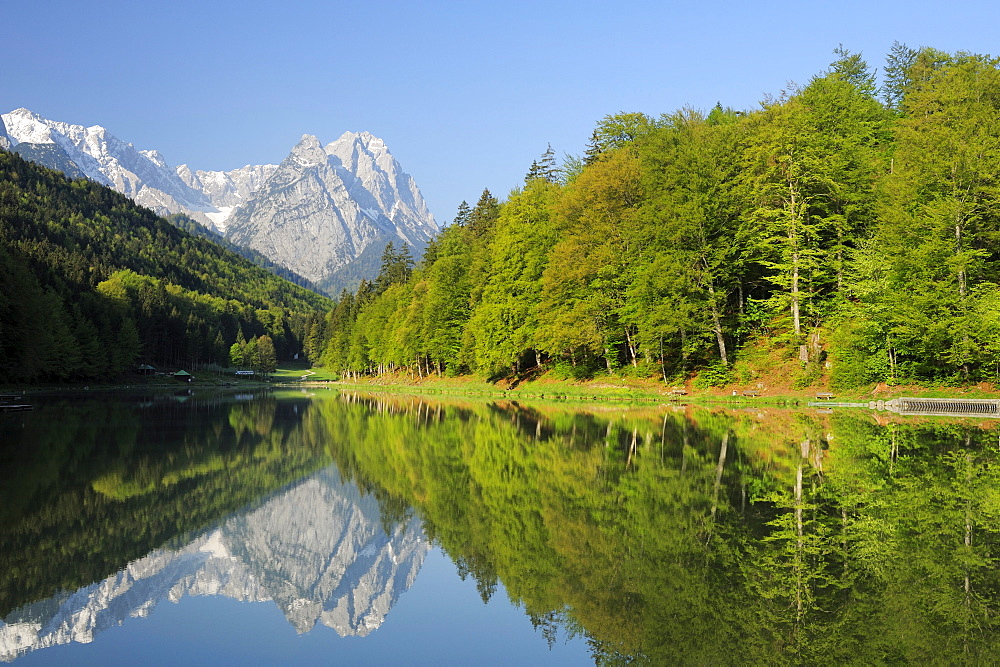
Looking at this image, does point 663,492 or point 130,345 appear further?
point 130,345

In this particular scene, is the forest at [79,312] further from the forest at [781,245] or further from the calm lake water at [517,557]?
the calm lake water at [517,557]

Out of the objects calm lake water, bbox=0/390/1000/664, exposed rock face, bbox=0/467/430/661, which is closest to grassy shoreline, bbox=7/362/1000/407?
calm lake water, bbox=0/390/1000/664

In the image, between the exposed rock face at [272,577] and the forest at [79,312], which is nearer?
the exposed rock face at [272,577]

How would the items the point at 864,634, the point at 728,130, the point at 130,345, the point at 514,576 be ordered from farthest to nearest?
1. the point at 130,345
2. the point at 728,130
3. the point at 514,576
4. the point at 864,634

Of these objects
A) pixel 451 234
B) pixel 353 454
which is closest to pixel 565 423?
pixel 353 454

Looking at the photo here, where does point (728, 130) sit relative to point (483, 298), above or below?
above

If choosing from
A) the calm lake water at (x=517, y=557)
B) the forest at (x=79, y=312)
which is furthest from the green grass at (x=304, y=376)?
the calm lake water at (x=517, y=557)

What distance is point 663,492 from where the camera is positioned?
14.9 metres

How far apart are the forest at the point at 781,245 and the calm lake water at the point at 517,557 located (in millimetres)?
18219

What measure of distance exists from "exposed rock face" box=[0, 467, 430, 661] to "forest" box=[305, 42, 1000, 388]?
106ft

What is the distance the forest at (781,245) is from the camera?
119ft

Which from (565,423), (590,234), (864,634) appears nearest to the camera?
(864,634)

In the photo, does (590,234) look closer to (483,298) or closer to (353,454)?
(483,298)

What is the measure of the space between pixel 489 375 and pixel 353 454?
157ft
